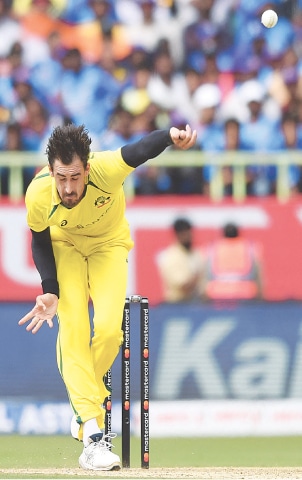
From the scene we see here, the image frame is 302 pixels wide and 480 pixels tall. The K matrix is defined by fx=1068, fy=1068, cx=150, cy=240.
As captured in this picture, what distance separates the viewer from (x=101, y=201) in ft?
22.8

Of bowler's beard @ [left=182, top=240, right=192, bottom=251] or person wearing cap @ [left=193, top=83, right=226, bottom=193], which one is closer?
bowler's beard @ [left=182, top=240, right=192, bottom=251]

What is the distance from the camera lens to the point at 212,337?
435 inches

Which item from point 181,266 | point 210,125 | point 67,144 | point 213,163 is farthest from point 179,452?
point 210,125

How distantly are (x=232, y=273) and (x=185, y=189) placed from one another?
1455 mm

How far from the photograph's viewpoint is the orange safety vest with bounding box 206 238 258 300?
11.9 metres

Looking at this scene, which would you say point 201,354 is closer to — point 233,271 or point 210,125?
point 233,271

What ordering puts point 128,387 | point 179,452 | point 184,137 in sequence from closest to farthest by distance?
point 184,137 → point 128,387 → point 179,452

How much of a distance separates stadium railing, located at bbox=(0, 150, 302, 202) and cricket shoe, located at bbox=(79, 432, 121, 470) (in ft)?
19.2

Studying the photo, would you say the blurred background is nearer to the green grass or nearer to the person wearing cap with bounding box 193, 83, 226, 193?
the person wearing cap with bounding box 193, 83, 226, 193

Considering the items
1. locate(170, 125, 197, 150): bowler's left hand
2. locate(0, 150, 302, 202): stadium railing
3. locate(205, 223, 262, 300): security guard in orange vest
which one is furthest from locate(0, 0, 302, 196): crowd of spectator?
locate(170, 125, 197, 150): bowler's left hand

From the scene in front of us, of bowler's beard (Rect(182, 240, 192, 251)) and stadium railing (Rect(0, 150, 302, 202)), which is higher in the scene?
stadium railing (Rect(0, 150, 302, 202))

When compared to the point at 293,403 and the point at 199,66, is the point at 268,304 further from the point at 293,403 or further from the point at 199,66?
the point at 199,66

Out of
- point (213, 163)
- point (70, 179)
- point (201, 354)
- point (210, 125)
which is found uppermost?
point (210, 125)

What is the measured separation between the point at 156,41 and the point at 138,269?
3.53m
